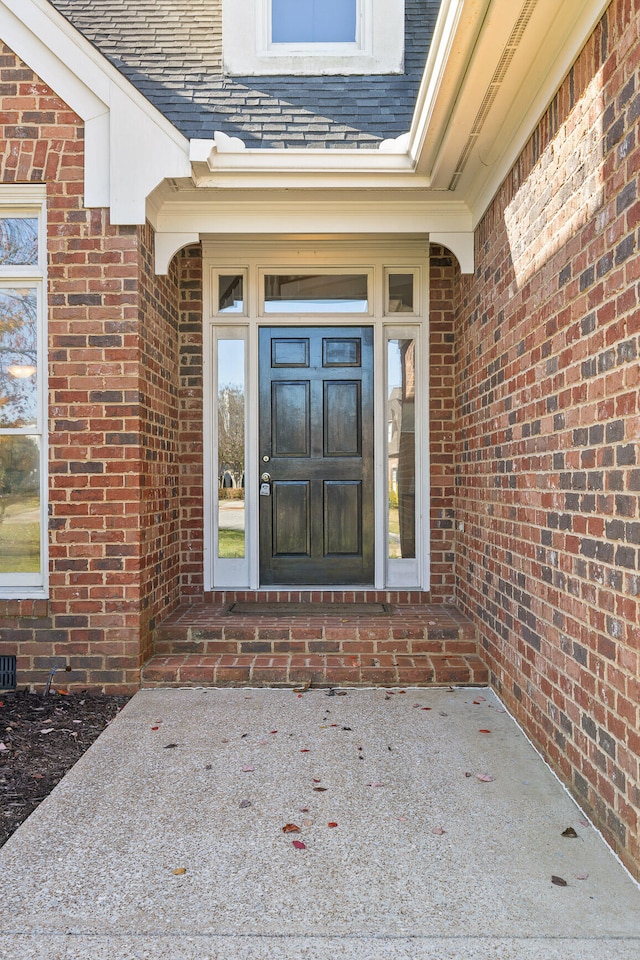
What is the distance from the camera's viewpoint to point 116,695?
151 inches

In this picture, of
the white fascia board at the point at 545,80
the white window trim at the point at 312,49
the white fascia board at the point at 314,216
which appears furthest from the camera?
the white window trim at the point at 312,49

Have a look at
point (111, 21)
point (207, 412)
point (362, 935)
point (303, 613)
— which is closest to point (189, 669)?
point (303, 613)

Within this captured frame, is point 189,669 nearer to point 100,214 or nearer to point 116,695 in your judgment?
point 116,695

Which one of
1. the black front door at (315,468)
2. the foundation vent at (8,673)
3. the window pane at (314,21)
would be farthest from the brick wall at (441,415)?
the foundation vent at (8,673)

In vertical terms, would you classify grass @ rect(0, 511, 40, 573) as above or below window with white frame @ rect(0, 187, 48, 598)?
below

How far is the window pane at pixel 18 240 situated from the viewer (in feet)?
13.0

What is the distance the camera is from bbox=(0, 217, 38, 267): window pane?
3.98 meters

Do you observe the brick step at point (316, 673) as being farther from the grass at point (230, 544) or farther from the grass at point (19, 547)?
the grass at point (230, 544)

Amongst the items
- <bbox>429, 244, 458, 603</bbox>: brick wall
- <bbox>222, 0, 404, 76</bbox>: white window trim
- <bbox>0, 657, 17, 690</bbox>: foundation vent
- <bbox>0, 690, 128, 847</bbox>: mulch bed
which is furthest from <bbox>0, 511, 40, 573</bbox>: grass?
<bbox>222, 0, 404, 76</bbox>: white window trim

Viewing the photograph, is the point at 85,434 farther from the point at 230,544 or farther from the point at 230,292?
the point at 230,292

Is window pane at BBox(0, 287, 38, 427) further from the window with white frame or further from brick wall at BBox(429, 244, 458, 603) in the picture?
brick wall at BBox(429, 244, 458, 603)

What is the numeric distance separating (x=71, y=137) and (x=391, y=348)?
2.54m

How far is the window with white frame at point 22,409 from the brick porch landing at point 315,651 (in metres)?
0.95

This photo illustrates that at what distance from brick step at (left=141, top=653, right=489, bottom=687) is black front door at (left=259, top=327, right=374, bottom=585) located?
1.10 m
